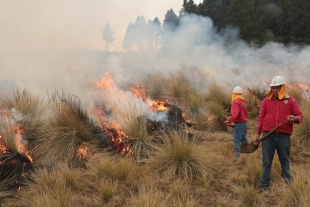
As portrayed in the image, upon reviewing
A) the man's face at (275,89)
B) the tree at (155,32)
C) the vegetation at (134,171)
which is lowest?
the vegetation at (134,171)

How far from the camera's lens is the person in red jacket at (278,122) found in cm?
402

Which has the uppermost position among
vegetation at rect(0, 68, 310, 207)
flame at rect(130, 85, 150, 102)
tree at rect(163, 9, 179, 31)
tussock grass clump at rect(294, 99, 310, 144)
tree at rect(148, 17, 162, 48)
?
tree at rect(163, 9, 179, 31)

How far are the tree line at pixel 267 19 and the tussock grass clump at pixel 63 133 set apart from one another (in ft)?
55.4

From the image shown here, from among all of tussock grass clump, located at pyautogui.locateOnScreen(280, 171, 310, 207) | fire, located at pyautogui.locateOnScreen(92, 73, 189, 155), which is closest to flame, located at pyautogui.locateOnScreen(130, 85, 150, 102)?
fire, located at pyautogui.locateOnScreen(92, 73, 189, 155)

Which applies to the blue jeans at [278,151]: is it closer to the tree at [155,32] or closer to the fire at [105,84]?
the fire at [105,84]

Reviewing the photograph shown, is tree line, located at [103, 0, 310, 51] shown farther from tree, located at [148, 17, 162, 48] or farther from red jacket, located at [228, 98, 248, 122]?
red jacket, located at [228, 98, 248, 122]

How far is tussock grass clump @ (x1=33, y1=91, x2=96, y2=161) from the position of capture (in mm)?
5168

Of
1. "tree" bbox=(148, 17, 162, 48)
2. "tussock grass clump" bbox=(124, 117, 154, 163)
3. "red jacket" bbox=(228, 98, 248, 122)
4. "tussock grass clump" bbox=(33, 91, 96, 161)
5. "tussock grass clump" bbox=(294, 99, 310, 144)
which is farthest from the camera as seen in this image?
"tree" bbox=(148, 17, 162, 48)

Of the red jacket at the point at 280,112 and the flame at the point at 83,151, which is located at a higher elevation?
the red jacket at the point at 280,112

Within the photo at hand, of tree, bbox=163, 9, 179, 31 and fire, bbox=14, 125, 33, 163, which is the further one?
tree, bbox=163, 9, 179, 31

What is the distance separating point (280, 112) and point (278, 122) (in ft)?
0.46

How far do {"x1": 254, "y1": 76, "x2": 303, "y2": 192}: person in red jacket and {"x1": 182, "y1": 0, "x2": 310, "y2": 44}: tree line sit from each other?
1678cm

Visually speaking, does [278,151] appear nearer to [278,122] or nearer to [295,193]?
[278,122]

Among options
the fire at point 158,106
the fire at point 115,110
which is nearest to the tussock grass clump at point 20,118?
the fire at point 115,110
